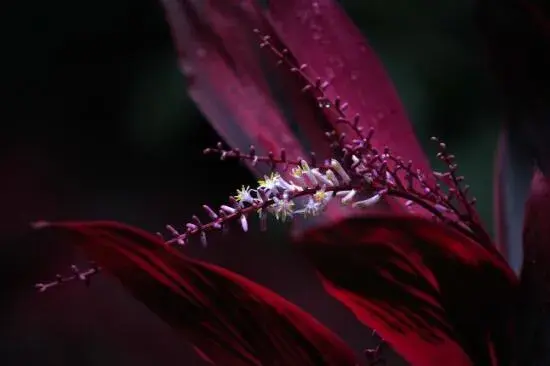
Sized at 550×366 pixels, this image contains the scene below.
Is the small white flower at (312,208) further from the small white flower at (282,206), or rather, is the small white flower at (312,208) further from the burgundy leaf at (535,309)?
the burgundy leaf at (535,309)

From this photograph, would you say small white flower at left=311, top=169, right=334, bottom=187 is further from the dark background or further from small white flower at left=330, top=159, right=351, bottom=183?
the dark background

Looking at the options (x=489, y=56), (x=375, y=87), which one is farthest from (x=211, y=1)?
(x=489, y=56)

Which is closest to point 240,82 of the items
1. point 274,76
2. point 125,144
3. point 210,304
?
point 274,76

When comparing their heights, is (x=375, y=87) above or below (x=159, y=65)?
below

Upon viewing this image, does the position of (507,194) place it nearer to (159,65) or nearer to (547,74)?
(547,74)

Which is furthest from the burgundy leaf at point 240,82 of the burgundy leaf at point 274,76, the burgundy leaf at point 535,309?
the burgundy leaf at point 535,309
